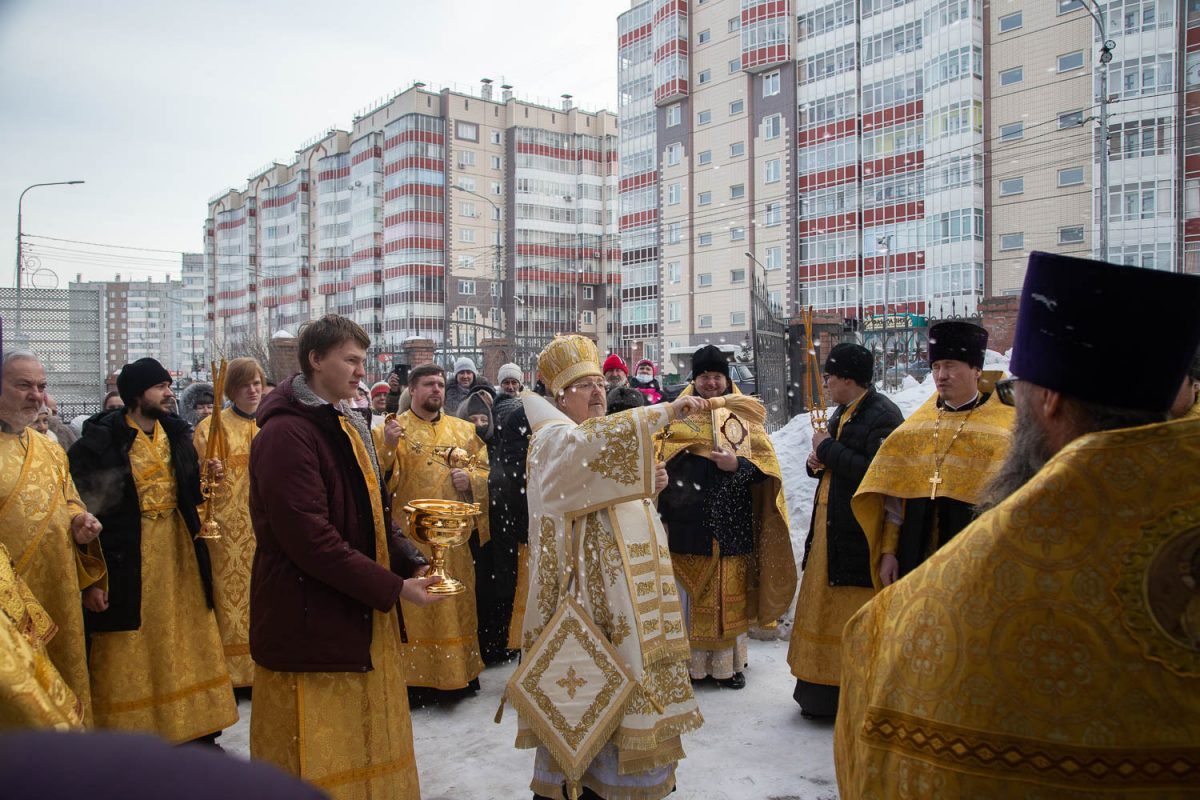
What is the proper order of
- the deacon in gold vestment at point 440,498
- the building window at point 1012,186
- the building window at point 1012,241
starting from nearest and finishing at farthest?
the deacon in gold vestment at point 440,498, the building window at point 1012,186, the building window at point 1012,241

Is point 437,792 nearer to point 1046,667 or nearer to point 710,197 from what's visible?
point 1046,667

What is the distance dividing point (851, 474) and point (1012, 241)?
37139 mm

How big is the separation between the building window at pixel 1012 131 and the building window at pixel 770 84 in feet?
41.9

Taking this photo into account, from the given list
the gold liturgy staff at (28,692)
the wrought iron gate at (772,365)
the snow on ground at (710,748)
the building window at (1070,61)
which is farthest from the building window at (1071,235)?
the gold liturgy staff at (28,692)

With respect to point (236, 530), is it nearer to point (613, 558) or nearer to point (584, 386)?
point (584, 386)

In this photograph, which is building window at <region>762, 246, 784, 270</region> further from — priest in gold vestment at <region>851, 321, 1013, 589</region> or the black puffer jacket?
priest in gold vestment at <region>851, 321, 1013, 589</region>

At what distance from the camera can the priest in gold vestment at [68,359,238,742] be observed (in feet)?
15.1

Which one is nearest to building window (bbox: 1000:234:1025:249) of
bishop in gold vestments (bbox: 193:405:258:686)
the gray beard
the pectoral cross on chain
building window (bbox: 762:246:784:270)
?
building window (bbox: 762:246:784:270)

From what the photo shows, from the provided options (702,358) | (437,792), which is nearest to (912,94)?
(702,358)

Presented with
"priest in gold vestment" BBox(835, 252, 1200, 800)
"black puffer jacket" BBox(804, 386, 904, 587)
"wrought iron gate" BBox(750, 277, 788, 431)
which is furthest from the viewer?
"wrought iron gate" BBox(750, 277, 788, 431)

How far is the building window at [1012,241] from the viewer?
37.0 metres

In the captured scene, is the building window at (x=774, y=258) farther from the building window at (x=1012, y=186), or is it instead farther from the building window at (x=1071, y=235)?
the building window at (x=1071, y=235)

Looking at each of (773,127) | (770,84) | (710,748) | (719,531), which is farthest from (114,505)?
(770,84)

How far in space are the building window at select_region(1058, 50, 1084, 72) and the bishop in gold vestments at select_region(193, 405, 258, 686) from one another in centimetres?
3858
